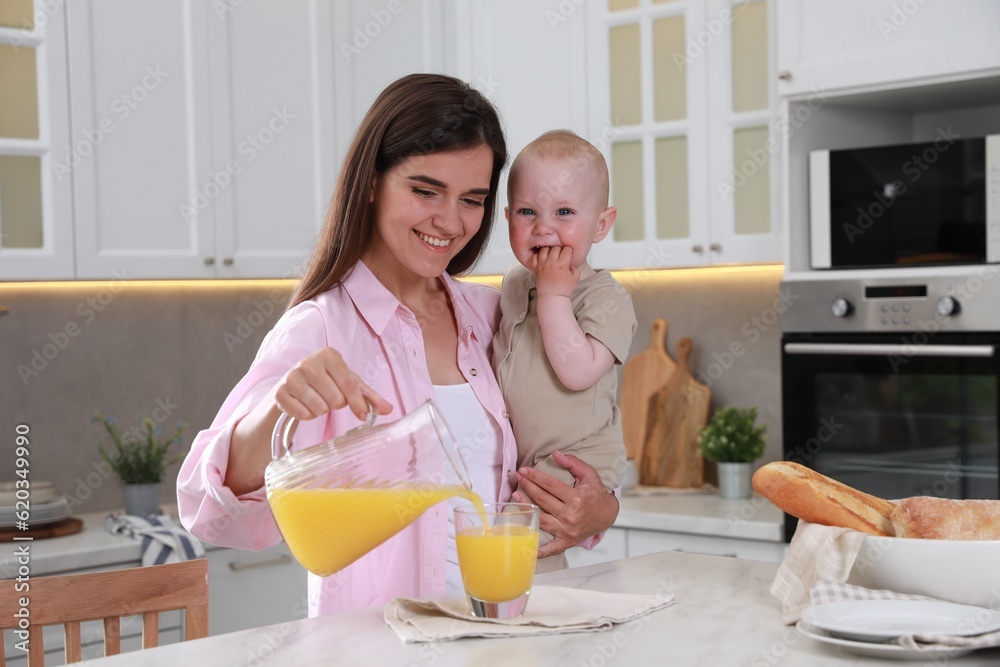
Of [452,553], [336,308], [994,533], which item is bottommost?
[452,553]

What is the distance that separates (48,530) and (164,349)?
2.29 ft

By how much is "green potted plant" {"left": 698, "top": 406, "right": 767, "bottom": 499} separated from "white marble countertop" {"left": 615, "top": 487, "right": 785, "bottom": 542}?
0.05 m

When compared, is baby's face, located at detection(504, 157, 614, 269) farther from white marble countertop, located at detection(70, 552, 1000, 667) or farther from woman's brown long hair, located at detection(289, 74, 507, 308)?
white marble countertop, located at detection(70, 552, 1000, 667)

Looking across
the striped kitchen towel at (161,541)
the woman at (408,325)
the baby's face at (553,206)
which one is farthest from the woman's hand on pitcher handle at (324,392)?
the striped kitchen towel at (161,541)

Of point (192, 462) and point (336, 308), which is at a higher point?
point (336, 308)

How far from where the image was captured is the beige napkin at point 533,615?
1.00 metres

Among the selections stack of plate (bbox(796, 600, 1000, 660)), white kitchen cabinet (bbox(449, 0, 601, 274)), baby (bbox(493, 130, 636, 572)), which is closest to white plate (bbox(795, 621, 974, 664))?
stack of plate (bbox(796, 600, 1000, 660))

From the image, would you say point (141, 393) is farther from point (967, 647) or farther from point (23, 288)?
point (967, 647)

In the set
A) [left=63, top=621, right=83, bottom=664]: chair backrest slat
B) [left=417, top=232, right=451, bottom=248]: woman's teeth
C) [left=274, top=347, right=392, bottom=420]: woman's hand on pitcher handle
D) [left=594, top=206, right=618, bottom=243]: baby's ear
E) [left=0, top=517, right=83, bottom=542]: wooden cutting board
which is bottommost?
[left=0, top=517, right=83, bottom=542]: wooden cutting board

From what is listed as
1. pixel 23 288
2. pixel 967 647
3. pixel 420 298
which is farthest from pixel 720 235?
pixel 967 647

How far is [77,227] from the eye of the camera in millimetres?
Answer: 2648

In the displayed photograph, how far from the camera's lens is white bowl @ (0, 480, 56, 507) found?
258 centimetres

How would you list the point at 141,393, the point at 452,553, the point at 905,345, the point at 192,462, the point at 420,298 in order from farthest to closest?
the point at 141,393, the point at 905,345, the point at 420,298, the point at 452,553, the point at 192,462

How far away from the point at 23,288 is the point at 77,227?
0.39 m
